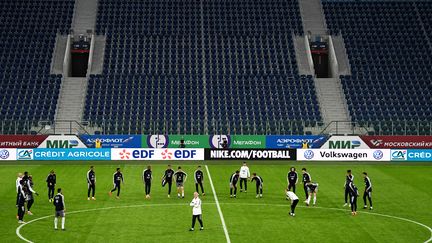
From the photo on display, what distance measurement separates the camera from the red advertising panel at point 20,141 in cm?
5369

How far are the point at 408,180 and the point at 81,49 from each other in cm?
3998

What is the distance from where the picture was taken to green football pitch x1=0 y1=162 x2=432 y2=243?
2583 cm

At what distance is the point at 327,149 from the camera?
2074 inches

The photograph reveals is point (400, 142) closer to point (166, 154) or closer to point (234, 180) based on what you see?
point (166, 154)

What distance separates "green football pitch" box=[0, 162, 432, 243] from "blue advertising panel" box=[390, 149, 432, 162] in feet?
22.7

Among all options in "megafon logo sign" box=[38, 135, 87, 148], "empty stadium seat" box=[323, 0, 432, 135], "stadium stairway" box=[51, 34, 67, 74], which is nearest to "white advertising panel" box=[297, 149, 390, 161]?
"empty stadium seat" box=[323, 0, 432, 135]

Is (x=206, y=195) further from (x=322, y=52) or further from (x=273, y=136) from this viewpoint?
(x=322, y=52)

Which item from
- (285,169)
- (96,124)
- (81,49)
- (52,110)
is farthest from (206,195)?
(81,49)

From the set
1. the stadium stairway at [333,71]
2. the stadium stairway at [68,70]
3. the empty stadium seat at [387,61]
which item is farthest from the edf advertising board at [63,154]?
the empty stadium seat at [387,61]

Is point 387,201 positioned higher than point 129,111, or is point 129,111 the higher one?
point 129,111

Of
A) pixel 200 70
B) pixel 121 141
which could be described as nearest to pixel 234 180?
pixel 121 141

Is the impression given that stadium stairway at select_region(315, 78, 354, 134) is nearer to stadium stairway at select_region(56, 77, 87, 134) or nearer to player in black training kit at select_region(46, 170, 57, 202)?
stadium stairway at select_region(56, 77, 87, 134)

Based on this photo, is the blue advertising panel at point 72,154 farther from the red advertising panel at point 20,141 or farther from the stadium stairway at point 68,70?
the stadium stairway at point 68,70

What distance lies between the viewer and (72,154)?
51719 millimetres
